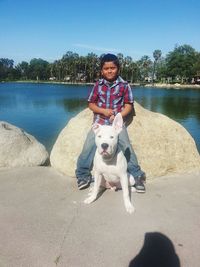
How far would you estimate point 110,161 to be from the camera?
5762 mm

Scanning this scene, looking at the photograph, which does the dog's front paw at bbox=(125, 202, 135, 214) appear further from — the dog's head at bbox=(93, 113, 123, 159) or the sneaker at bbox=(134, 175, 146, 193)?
the dog's head at bbox=(93, 113, 123, 159)

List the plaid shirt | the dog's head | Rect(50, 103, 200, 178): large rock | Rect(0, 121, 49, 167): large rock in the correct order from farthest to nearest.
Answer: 1. Rect(0, 121, 49, 167): large rock
2. Rect(50, 103, 200, 178): large rock
3. the plaid shirt
4. the dog's head

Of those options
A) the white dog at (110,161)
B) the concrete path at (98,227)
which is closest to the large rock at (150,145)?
the concrete path at (98,227)

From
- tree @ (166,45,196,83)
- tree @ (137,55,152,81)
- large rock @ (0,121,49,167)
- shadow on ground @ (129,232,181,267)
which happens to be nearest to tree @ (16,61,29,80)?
tree @ (137,55,152,81)

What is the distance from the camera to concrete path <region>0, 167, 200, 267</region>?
4320 millimetres

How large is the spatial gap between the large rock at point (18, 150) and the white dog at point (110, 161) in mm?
2812

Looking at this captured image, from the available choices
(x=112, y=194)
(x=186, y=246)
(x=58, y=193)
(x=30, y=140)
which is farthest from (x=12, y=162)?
(x=186, y=246)

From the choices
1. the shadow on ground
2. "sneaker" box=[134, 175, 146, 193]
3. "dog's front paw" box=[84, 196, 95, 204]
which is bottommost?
the shadow on ground

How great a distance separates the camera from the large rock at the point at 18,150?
8.16 meters

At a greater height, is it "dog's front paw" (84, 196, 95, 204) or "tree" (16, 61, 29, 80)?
"tree" (16, 61, 29, 80)

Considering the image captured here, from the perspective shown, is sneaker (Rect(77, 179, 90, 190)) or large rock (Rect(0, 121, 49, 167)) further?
large rock (Rect(0, 121, 49, 167))

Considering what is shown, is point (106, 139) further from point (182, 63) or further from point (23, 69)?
point (23, 69)

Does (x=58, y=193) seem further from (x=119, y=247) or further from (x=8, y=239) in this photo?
(x=119, y=247)

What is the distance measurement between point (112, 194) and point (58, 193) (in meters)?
1.05
